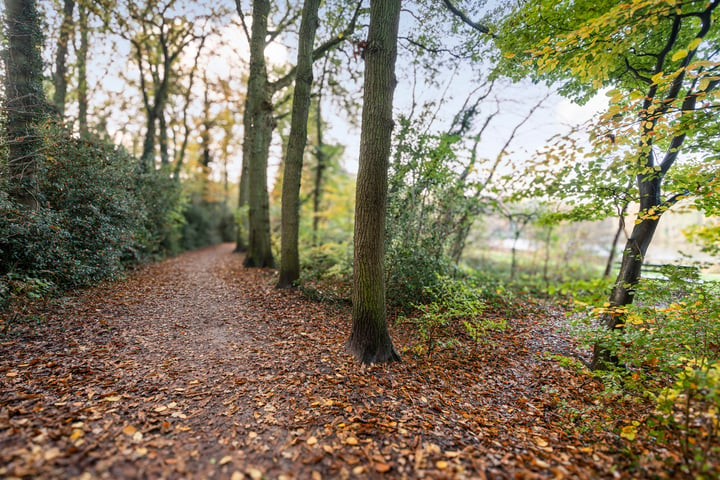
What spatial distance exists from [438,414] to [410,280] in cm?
328

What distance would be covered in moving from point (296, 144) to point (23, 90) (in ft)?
16.6

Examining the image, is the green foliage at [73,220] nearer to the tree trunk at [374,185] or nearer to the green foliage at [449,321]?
the tree trunk at [374,185]

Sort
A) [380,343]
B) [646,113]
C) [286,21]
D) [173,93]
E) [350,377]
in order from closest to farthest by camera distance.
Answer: [646,113] < [350,377] < [380,343] < [286,21] < [173,93]

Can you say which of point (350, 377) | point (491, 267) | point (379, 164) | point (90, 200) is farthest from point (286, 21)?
point (491, 267)

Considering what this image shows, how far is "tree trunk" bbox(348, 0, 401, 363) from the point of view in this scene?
12.6 feet

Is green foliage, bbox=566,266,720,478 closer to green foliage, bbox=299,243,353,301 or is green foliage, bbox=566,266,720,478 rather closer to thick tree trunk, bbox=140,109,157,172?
green foliage, bbox=299,243,353,301

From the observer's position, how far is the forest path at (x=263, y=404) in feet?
7.67

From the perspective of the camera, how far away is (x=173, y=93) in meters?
14.6

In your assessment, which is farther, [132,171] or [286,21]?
[286,21]

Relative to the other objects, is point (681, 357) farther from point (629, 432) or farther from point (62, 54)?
point (62, 54)

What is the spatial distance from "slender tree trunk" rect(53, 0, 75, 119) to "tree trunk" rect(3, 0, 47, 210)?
472 centimetres

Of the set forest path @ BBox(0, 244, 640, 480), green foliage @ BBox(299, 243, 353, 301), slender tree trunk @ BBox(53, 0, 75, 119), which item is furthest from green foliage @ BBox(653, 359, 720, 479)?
slender tree trunk @ BBox(53, 0, 75, 119)

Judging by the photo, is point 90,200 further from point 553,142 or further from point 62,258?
point 553,142

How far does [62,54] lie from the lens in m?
9.43
